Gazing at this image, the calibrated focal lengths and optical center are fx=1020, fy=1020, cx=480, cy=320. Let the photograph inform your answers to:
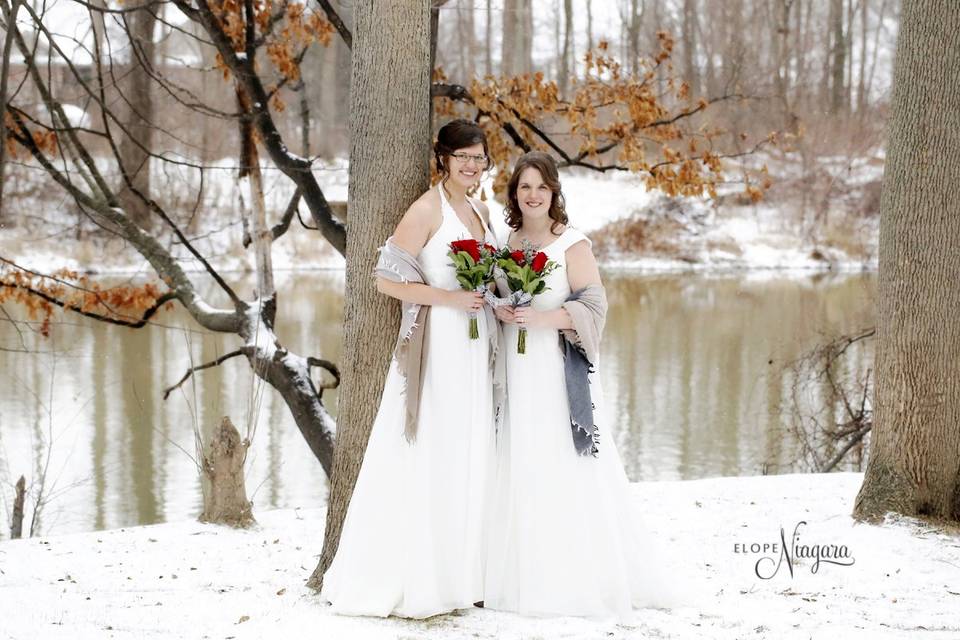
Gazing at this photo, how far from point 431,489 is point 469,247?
1026mm

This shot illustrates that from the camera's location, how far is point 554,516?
4.38 meters

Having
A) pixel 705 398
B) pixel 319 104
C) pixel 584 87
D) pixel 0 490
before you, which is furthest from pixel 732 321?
pixel 319 104

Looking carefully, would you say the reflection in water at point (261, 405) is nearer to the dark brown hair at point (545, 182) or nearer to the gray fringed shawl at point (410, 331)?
the gray fringed shawl at point (410, 331)

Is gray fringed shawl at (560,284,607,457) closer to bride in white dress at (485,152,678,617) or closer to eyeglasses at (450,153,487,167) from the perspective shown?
bride in white dress at (485,152,678,617)

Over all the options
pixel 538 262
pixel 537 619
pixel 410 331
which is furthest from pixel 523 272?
pixel 537 619

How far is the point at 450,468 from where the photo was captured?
4301 millimetres

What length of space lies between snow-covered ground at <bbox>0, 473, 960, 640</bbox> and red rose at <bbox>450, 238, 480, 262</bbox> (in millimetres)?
1352

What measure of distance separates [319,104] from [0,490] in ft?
76.0

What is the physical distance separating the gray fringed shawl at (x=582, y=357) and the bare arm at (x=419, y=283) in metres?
0.47

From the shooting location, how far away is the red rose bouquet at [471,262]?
4.21 metres

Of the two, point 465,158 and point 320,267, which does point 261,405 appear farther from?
point 320,267

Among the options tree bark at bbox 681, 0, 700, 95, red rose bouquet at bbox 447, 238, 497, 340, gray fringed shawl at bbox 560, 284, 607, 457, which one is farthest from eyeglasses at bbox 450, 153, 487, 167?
tree bark at bbox 681, 0, 700, 95

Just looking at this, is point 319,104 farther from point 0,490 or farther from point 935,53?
point 935,53

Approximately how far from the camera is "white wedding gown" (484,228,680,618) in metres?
4.32
